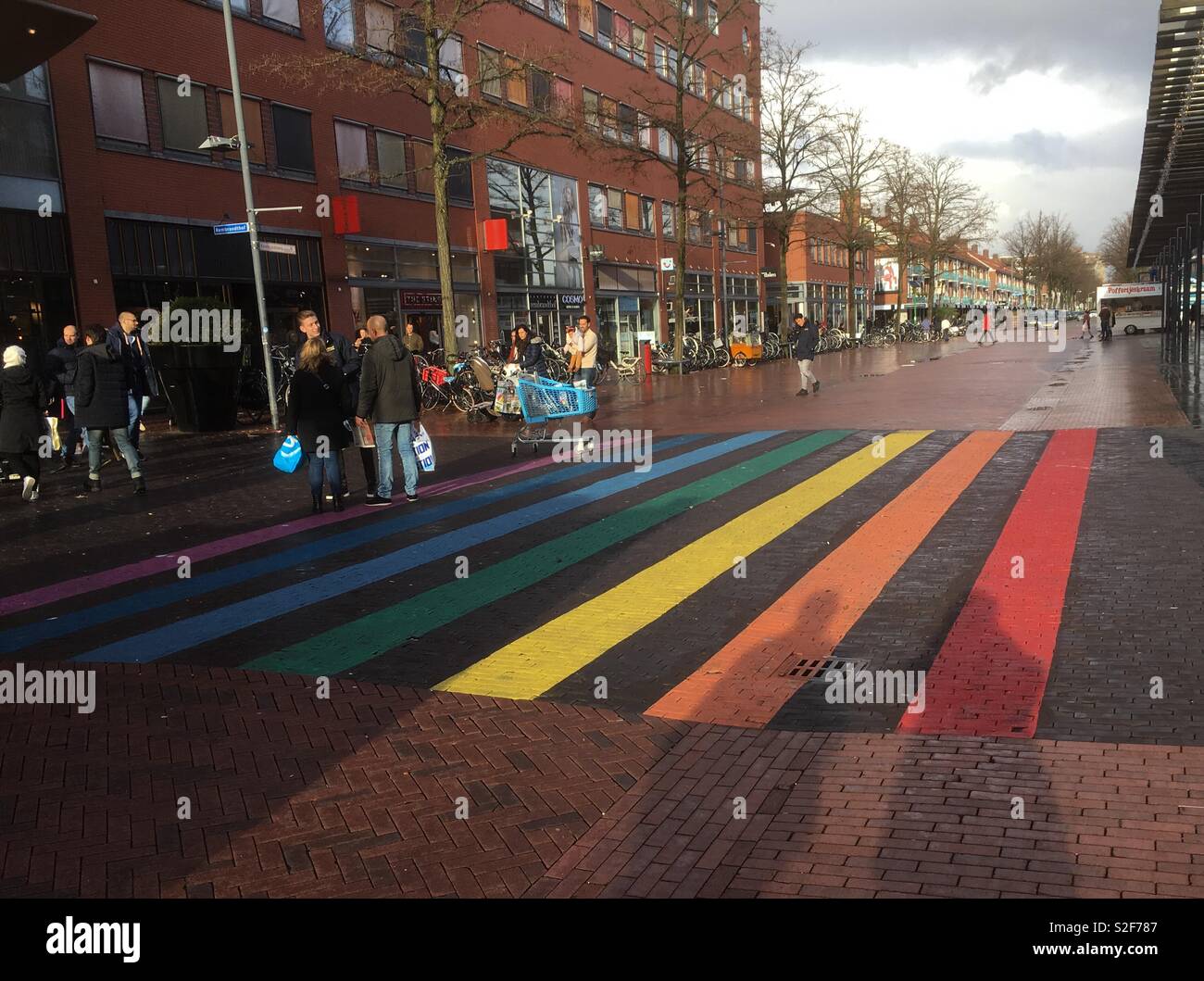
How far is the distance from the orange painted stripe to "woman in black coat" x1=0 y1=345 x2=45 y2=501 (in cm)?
897

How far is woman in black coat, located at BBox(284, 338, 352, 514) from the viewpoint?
31.0ft

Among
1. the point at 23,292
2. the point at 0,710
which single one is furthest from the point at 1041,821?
the point at 23,292

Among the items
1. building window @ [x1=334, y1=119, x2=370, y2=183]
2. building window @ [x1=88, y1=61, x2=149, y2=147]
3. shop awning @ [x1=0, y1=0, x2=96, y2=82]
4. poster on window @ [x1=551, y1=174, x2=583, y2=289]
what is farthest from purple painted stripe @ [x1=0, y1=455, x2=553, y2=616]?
poster on window @ [x1=551, y1=174, x2=583, y2=289]

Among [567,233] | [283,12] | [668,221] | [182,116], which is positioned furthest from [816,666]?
[668,221]

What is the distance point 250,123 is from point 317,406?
16.8 metres

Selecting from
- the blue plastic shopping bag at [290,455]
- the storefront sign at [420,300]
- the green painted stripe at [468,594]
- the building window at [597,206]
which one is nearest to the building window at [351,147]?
the storefront sign at [420,300]

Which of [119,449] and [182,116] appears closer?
[119,449]

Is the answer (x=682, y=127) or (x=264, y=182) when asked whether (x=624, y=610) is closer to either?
(x=264, y=182)

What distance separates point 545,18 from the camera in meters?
36.8

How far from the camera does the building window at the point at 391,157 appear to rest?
2806 cm

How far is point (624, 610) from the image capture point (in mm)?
6367
